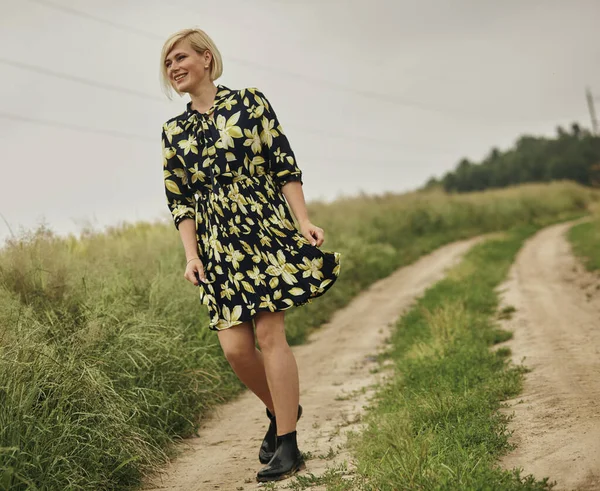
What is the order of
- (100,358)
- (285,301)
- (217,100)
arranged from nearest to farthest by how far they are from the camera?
(285,301), (217,100), (100,358)

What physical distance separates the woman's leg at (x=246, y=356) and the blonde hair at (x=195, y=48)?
3.96 ft

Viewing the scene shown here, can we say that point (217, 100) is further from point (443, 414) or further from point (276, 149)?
point (443, 414)

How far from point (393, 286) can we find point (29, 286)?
838 cm

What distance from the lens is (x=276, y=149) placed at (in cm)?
382

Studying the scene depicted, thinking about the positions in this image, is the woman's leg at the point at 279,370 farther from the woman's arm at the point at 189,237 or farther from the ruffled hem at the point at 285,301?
the woman's arm at the point at 189,237

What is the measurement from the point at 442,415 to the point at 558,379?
1118mm

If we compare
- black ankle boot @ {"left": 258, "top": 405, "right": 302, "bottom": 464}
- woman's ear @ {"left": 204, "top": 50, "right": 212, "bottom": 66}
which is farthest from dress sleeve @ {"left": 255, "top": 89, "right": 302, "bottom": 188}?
black ankle boot @ {"left": 258, "top": 405, "right": 302, "bottom": 464}

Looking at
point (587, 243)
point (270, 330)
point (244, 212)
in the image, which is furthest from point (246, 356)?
point (587, 243)

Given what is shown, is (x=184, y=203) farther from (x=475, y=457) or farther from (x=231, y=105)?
(x=475, y=457)

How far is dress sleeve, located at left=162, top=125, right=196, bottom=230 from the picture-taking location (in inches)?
153

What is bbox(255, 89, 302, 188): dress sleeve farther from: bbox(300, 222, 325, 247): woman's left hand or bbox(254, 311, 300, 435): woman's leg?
bbox(254, 311, 300, 435): woman's leg

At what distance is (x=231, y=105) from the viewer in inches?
149

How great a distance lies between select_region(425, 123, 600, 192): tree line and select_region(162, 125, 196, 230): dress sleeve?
64.8 metres


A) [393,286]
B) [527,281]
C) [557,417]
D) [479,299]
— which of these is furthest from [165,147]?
[393,286]
